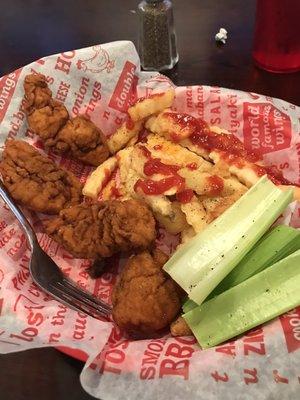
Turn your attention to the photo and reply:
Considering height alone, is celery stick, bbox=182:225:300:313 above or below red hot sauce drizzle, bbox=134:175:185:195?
below

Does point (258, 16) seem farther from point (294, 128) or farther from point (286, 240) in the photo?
point (286, 240)

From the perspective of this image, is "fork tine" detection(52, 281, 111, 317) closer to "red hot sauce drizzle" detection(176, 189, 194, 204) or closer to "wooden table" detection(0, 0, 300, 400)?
"red hot sauce drizzle" detection(176, 189, 194, 204)

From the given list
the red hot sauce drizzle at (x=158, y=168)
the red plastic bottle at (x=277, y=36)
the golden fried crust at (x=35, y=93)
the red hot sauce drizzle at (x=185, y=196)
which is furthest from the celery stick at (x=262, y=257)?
the red plastic bottle at (x=277, y=36)

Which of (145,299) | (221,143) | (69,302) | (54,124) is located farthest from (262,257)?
(54,124)

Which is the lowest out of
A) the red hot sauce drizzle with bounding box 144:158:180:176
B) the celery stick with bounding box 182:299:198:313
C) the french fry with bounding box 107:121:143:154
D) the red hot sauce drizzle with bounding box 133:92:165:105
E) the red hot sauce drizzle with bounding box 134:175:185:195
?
the celery stick with bounding box 182:299:198:313

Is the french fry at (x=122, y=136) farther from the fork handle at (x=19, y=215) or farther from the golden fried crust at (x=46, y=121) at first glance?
the fork handle at (x=19, y=215)

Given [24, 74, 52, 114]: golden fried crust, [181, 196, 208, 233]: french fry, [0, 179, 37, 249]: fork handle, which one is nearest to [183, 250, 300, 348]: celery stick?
[181, 196, 208, 233]: french fry

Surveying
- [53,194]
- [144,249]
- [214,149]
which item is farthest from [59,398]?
[214,149]
